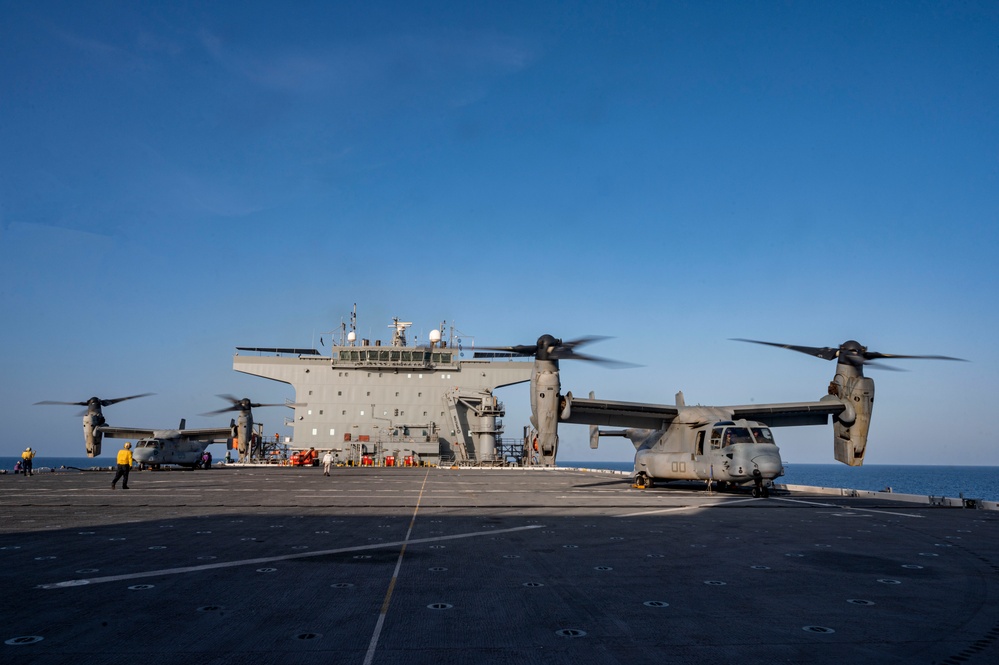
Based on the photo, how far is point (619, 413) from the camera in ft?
97.9

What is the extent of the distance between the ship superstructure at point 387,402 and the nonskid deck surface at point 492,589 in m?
43.0

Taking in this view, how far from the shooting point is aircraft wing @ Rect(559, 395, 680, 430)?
2822cm

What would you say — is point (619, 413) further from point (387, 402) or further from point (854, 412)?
point (387, 402)

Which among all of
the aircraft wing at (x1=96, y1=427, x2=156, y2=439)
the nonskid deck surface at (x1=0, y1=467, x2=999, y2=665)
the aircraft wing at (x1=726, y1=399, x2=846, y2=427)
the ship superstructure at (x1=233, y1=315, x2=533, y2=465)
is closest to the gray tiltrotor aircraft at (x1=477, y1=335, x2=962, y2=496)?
the aircraft wing at (x1=726, y1=399, x2=846, y2=427)

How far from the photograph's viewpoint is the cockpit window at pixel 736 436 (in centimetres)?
→ 2378

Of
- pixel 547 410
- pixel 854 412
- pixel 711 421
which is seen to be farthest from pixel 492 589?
pixel 854 412

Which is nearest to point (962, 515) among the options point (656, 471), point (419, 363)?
point (656, 471)

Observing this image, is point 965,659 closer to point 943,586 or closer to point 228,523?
point 943,586

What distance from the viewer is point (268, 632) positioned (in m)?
6.27

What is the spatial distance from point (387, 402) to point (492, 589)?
53.7 metres

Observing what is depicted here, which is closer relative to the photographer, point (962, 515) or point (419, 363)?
point (962, 515)

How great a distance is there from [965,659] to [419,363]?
2229 inches

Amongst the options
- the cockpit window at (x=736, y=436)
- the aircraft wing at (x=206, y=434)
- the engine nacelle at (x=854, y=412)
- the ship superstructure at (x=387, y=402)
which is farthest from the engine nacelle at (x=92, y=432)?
the engine nacelle at (x=854, y=412)

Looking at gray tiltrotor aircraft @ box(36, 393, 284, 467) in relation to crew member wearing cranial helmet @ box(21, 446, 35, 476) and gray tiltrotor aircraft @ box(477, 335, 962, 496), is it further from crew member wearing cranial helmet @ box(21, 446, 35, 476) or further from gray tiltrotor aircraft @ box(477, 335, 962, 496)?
gray tiltrotor aircraft @ box(477, 335, 962, 496)
